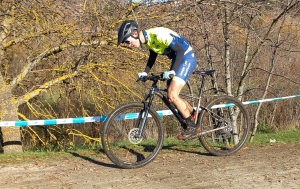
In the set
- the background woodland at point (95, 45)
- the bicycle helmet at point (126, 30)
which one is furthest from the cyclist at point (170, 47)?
the background woodland at point (95, 45)

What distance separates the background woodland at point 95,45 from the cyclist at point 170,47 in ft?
7.06

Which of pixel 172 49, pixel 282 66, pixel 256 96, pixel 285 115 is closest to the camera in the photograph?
pixel 172 49

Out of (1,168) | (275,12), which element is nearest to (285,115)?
(275,12)

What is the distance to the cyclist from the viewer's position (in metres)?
4.97

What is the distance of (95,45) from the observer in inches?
318

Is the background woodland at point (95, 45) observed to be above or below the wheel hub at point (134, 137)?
above

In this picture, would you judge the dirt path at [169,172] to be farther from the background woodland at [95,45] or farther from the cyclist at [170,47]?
the background woodland at [95,45]

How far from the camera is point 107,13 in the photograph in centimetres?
782

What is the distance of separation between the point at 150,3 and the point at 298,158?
3.99m

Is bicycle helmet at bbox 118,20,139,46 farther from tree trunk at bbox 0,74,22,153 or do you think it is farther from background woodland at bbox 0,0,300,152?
tree trunk at bbox 0,74,22,153

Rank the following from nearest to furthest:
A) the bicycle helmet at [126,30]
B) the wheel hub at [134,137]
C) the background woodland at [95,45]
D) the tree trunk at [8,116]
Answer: the bicycle helmet at [126,30], the wheel hub at [134,137], the background woodland at [95,45], the tree trunk at [8,116]

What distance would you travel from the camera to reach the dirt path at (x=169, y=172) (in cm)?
462

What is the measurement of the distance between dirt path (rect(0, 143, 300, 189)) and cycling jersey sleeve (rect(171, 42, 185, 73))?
4.39ft

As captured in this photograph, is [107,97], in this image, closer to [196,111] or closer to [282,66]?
[196,111]
